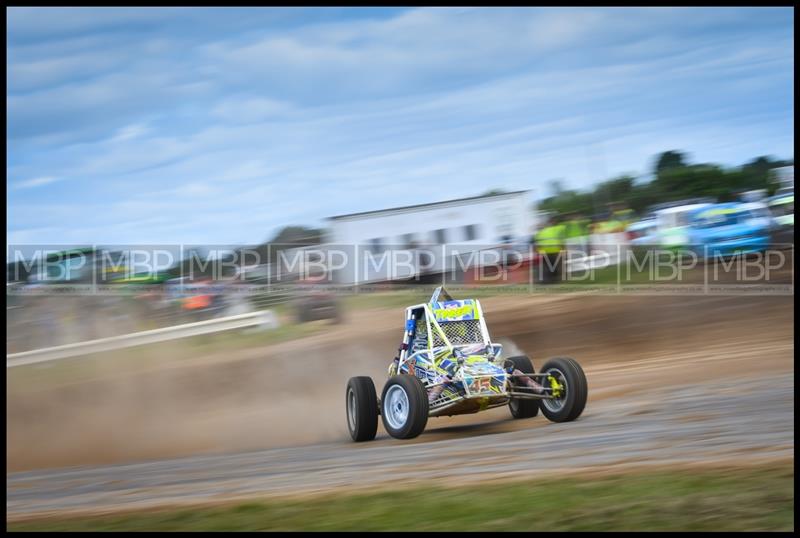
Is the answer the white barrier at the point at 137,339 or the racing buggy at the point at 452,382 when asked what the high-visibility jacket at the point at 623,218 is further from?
the racing buggy at the point at 452,382

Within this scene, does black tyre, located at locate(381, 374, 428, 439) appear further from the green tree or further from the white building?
the green tree

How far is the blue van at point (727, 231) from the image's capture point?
1984cm

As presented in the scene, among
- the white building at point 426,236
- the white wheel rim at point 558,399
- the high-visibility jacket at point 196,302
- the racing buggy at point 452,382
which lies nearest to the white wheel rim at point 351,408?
the racing buggy at point 452,382

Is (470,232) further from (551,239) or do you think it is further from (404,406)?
(404,406)

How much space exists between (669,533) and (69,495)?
5995mm

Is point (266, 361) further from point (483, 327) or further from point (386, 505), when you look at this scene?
point (386, 505)

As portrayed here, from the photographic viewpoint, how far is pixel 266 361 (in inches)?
757

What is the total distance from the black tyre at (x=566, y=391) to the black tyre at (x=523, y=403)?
0.40m

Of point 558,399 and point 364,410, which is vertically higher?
Answer: point 558,399


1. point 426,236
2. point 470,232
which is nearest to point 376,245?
point 426,236

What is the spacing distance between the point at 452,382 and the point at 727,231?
37.4 feet

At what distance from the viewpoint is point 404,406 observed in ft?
36.5

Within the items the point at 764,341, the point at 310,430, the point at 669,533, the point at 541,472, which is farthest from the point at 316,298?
the point at 669,533

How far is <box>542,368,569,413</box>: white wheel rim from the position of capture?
428 inches
